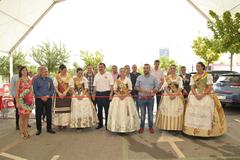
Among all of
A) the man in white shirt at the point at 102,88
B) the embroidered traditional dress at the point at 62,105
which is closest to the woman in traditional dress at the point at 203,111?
the man in white shirt at the point at 102,88

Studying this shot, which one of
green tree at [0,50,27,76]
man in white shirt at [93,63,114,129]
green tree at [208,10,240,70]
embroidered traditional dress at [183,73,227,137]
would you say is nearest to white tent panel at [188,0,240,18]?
green tree at [208,10,240,70]

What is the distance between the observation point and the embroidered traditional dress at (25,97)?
7434mm

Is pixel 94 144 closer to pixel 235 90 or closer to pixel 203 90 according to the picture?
pixel 203 90

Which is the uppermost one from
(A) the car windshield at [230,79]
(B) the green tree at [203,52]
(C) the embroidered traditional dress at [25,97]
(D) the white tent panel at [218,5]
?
(D) the white tent panel at [218,5]

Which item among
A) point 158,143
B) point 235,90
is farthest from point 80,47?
point 158,143

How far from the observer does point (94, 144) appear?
6832mm

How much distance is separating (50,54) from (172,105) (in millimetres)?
33356

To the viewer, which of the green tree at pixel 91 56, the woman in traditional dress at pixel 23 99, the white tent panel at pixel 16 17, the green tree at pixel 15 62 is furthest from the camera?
the green tree at pixel 91 56

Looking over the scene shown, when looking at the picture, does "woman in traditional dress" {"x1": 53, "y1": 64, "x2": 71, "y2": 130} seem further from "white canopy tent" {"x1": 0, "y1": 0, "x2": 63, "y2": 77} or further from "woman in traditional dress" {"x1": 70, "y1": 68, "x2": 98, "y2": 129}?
"white canopy tent" {"x1": 0, "y1": 0, "x2": 63, "y2": 77}

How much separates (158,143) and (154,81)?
1940mm

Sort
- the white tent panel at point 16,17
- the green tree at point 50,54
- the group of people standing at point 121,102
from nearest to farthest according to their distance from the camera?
the group of people standing at point 121,102
the white tent panel at point 16,17
the green tree at point 50,54

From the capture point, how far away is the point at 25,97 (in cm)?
754

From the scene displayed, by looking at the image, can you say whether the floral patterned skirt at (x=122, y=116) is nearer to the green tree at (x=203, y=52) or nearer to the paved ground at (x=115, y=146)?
the paved ground at (x=115, y=146)

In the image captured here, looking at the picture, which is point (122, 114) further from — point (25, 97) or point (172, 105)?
point (25, 97)
